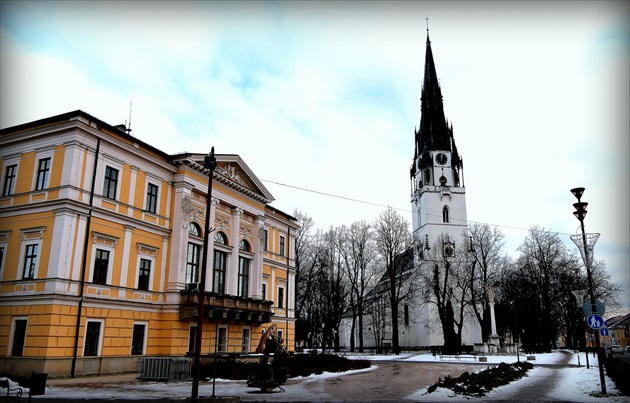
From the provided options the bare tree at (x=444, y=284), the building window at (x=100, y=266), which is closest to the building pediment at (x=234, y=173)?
the building window at (x=100, y=266)

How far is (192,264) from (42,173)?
35.7 ft

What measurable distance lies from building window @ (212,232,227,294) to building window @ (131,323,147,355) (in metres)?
6.53

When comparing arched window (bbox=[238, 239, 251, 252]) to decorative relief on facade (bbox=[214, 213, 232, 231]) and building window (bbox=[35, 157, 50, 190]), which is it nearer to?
decorative relief on facade (bbox=[214, 213, 232, 231])

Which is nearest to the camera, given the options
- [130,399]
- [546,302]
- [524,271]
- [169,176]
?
[130,399]

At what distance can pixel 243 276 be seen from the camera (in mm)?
38438

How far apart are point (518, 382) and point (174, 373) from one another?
648 inches

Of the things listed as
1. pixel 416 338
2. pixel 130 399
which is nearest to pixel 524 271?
pixel 416 338

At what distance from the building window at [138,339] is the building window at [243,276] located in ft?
32.4

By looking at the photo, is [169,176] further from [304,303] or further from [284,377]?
[304,303]

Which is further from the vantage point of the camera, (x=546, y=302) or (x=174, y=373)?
(x=546, y=302)

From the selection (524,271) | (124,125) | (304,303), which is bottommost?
(304,303)

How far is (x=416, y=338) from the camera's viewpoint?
7400 centimetres

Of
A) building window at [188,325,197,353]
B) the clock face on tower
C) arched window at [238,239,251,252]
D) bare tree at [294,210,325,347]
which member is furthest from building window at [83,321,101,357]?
the clock face on tower

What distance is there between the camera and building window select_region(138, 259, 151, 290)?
29.3 meters
